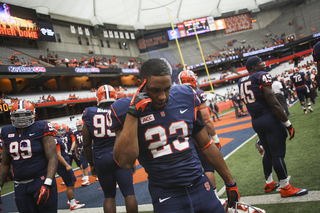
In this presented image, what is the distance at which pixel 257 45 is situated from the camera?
1775 inches

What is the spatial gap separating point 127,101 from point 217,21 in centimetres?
5172

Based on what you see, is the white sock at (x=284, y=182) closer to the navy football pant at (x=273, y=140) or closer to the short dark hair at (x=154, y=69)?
the navy football pant at (x=273, y=140)

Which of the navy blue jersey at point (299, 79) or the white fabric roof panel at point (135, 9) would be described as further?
the white fabric roof panel at point (135, 9)

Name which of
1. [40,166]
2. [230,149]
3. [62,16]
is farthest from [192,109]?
[62,16]

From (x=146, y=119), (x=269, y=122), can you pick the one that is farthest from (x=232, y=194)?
(x=269, y=122)

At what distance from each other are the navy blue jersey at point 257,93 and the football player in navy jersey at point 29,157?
9.96ft

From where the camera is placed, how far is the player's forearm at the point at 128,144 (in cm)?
161

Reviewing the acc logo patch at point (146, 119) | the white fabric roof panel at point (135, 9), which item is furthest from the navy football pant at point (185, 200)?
the white fabric roof panel at point (135, 9)

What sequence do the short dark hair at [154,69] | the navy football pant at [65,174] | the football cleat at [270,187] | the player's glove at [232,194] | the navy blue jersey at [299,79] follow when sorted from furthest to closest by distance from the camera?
the navy blue jersey at [299,79] < the navy football pant at [65,174] < the football cleat at [270,187] < the player's glove at [232,194] < the short dark hair at [154,69]

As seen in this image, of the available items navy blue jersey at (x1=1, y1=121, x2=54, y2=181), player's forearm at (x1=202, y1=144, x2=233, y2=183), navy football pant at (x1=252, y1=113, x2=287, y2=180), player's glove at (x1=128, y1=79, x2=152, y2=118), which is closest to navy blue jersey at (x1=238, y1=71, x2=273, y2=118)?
navy football pant at (x1=252, y1=113, x2=287, y2=180)

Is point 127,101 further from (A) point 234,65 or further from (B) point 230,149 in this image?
(A) point 234,65

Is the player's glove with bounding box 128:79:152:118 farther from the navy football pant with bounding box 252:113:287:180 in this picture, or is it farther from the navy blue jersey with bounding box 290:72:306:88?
the navy blue jersey with bounding box 290:72:306:88

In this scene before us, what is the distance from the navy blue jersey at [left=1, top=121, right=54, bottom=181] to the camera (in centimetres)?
285

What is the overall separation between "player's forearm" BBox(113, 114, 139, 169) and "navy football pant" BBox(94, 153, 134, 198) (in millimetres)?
1390
